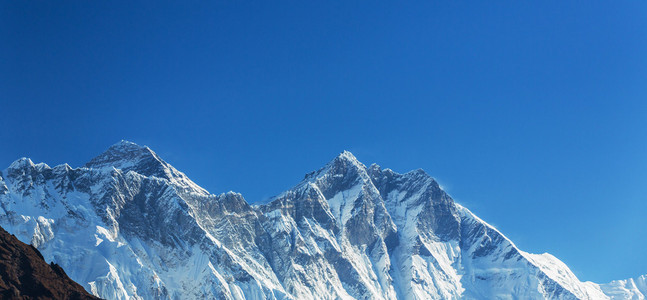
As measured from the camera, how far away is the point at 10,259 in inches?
5054

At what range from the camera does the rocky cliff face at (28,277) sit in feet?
409

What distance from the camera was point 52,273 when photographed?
13125 centimetres

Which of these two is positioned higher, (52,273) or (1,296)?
(52,273)

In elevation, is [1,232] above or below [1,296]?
above

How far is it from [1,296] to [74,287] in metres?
14.4

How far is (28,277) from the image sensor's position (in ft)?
419

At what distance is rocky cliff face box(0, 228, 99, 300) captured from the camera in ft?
409

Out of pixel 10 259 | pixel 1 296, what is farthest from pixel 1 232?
pixel 1 296

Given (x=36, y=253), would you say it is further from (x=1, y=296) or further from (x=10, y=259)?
(x=1, y=296)

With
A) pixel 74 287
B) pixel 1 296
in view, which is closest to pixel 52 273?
pixel 74 287

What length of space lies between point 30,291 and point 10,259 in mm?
5809

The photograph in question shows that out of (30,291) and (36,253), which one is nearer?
(30,291)

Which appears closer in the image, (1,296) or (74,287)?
(1,296)

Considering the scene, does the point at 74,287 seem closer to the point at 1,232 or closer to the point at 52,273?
the point at 52,273
